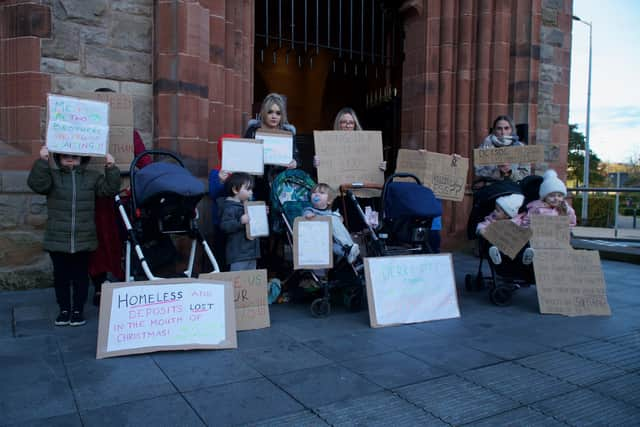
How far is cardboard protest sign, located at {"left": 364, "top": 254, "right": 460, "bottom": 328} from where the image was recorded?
4.39 metres

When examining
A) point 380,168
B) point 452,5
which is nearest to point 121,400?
point 380,168

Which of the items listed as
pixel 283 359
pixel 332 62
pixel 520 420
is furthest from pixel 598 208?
pixel 520 420

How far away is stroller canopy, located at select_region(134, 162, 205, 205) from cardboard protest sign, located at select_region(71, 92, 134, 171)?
60 centimetres

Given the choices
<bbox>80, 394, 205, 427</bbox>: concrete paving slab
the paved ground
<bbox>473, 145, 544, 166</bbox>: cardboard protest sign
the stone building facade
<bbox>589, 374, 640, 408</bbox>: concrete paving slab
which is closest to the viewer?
<bbox>80, 394, 205, 427</bbox>: concrete paving slab

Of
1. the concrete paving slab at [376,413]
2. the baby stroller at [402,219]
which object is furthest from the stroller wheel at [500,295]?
the concrete paving slab at [376,413]

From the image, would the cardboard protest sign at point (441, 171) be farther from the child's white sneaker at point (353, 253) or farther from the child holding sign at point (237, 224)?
the child holding sign at point (237, 224)

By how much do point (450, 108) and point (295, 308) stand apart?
4643 mm

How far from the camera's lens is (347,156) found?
5.50 meters

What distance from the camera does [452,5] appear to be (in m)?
8.12

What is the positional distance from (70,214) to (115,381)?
1632 millimetres

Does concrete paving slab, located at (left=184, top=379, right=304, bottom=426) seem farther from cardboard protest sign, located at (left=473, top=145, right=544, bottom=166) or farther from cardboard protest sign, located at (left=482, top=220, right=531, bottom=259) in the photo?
cardboard protest sign, located at (left=473, top=145, right=544, bottom=166)

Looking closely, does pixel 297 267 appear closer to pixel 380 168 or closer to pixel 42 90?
pixel 380 168

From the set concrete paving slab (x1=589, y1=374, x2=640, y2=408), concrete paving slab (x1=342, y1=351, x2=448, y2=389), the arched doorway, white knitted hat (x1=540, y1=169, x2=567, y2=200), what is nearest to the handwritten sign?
concrete paving slab (x1=342, y1=351, x2=448, y2=389)

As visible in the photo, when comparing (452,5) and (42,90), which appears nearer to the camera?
(42,90)
